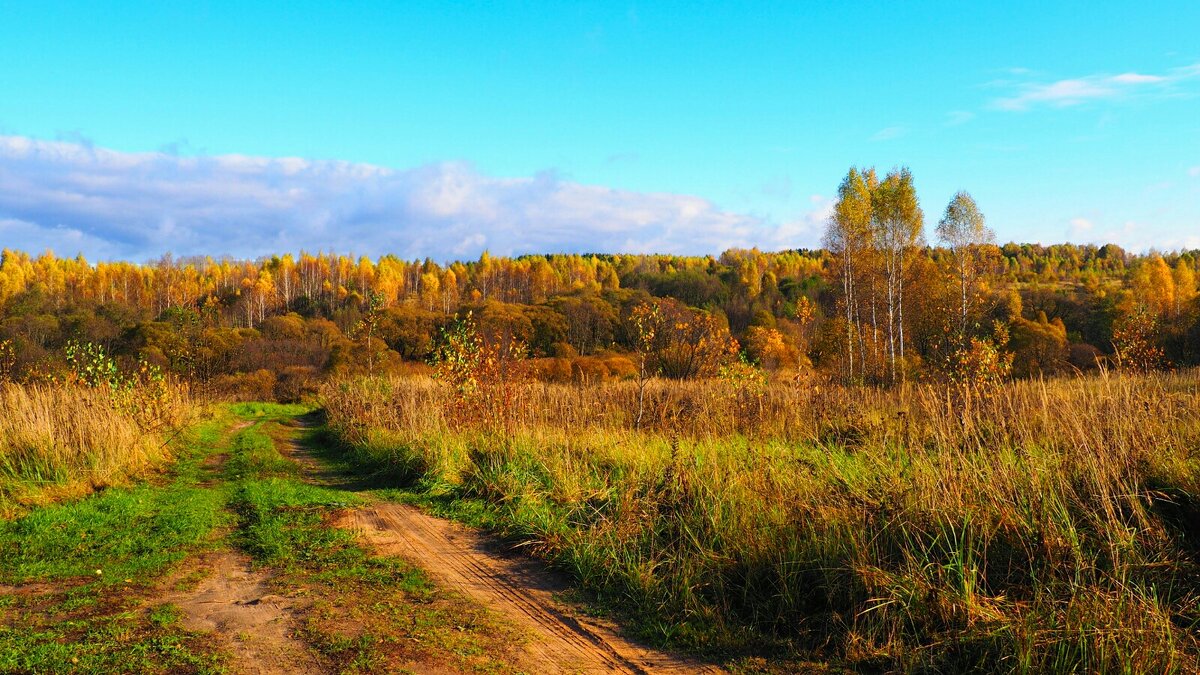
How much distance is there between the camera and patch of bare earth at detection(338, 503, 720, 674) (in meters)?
4.09

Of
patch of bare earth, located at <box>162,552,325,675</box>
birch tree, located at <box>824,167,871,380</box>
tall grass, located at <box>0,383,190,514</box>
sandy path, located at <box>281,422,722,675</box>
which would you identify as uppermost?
birch tree, located at <box>824,167,871,380</box>

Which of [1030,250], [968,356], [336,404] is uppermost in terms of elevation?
[1030,250]

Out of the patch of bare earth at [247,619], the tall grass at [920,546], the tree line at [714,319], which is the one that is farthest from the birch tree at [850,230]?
the patch of bare earth at [247,619]

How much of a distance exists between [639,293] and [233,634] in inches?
3202

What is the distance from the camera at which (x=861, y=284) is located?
1596 inches

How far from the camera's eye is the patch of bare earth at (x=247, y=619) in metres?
3.87

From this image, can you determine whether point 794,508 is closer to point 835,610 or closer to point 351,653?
point 835,610

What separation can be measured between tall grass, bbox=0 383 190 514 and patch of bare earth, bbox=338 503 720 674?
3863 mm

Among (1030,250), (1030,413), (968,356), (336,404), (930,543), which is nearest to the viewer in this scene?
(930,543)

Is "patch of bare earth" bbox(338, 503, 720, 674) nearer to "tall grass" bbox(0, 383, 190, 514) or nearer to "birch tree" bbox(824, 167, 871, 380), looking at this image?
"tall grass" bbox(0, 383, 190, 514)

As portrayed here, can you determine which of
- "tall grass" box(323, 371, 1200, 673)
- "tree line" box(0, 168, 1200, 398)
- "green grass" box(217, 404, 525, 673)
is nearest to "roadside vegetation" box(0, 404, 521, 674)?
"green grass" box(217, 404, 525, 673)

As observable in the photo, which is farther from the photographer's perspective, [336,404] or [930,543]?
[336,404]

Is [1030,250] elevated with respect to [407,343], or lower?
elevated

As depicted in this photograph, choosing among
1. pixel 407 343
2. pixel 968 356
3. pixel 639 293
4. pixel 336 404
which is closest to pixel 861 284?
pixel 968 356
